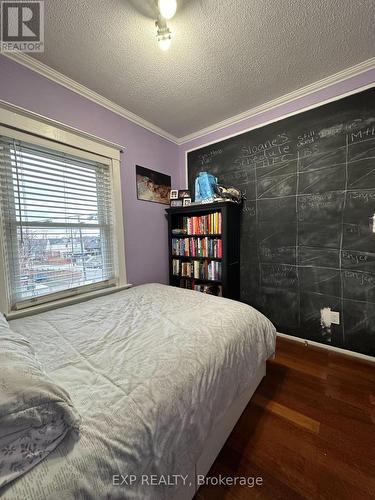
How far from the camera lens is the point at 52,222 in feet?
5.60

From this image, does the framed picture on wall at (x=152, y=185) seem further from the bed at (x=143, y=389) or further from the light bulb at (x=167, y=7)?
the bed at (x=143, y=389)

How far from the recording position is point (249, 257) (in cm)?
242

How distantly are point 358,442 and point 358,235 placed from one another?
149 cm

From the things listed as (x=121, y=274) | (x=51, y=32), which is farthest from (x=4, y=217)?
(x=51, y=32)

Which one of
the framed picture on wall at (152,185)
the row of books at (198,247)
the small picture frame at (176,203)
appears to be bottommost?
the row of books at (198,247)

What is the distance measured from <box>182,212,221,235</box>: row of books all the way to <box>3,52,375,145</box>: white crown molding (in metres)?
1.16

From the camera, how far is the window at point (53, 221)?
58.9 inches

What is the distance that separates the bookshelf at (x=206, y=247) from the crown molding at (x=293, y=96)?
3.42 feet

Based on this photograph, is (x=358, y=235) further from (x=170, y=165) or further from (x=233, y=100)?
(x=170, y=165)

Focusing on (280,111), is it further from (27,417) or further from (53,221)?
(27,417)

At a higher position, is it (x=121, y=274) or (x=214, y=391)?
(x=121, y=274)

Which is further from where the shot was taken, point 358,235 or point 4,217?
point 358,235
